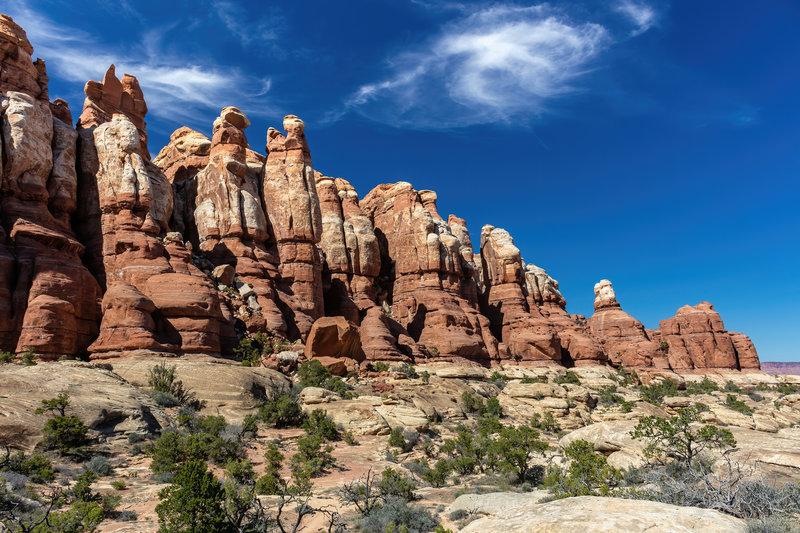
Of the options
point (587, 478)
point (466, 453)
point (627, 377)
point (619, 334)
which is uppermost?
point (619, 334)

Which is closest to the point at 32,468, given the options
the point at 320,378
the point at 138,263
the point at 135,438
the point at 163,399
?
the point at 135,438

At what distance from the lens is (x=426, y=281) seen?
5675cm

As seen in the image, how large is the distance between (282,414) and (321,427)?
2419 mm

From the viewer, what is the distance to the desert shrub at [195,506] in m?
8.98

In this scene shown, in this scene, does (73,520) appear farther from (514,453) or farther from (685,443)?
(685,443)

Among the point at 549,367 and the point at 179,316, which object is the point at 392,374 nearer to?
the point at 179,316

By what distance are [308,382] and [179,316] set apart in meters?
8.96

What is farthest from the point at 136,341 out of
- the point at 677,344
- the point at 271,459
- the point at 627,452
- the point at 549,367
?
the point at 677,344

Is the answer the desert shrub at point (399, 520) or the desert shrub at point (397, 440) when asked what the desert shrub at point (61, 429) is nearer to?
the desert shrub at point (399, 520)

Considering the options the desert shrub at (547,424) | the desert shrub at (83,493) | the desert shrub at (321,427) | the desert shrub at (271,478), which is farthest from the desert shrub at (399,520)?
the desert shrub at (547,424)

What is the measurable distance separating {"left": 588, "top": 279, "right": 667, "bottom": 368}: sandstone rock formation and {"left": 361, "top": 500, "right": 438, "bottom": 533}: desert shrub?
60987 mm

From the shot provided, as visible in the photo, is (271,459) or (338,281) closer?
(271,459)

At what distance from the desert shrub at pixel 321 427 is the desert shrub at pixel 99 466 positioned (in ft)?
26.4

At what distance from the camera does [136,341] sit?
26.8m
